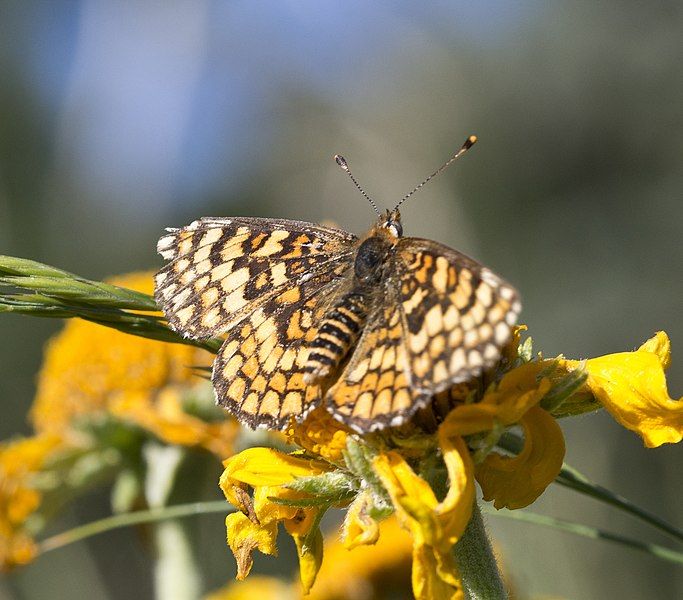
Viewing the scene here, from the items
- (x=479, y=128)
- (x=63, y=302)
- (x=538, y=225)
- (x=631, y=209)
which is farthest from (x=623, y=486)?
(x=479, y=128)

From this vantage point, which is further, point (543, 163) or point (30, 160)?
point (30, 160)

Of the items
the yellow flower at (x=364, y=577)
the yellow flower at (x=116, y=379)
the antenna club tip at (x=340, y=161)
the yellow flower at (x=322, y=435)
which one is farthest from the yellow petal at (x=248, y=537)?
the yellow flower at (x=364, y=577)

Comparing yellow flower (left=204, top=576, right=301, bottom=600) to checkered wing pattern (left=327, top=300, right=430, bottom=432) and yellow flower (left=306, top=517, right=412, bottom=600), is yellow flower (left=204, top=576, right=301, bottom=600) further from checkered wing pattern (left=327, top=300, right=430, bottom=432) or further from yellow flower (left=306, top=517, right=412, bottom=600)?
checkered wing pattern (left=327, top=300, right=430, bottom=432)

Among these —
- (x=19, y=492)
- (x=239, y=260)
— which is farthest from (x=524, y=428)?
(x=19, y=492)

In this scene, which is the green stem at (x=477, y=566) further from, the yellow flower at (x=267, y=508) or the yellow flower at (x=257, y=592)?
the yellow flower at (x=257, y=592)

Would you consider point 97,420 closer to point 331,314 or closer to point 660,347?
point 331,314

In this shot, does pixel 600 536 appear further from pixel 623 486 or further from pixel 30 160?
pixel 30 160
